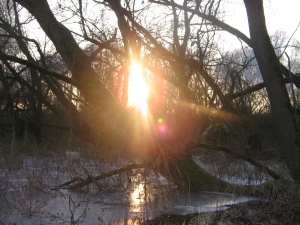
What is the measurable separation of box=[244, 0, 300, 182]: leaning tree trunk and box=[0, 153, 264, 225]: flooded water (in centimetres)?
118

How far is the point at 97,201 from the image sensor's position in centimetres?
525

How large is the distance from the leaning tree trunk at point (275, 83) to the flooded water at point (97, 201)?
3.88 feet

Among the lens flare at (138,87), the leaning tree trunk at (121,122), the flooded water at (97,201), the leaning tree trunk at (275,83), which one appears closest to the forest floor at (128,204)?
the flooded water at (97,201)

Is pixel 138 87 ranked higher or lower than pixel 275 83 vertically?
higher

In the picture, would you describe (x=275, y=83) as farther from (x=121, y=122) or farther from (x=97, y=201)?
(x=97, y=201)

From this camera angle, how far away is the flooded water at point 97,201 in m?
4.42

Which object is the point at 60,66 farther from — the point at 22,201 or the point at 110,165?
the point at 22,201

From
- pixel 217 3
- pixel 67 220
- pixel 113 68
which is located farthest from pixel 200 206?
pixel 217 3

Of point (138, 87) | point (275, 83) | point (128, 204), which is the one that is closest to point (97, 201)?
point (128, 204)

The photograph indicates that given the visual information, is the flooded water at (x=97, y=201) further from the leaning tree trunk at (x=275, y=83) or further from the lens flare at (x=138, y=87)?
the lens flare at (x=138, y=87)

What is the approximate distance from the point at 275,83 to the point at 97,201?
3.22m

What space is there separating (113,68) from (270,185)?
12.5 feet

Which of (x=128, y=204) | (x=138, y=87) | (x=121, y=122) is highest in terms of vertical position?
(x=138, y=87)

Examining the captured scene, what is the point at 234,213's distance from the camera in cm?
477
